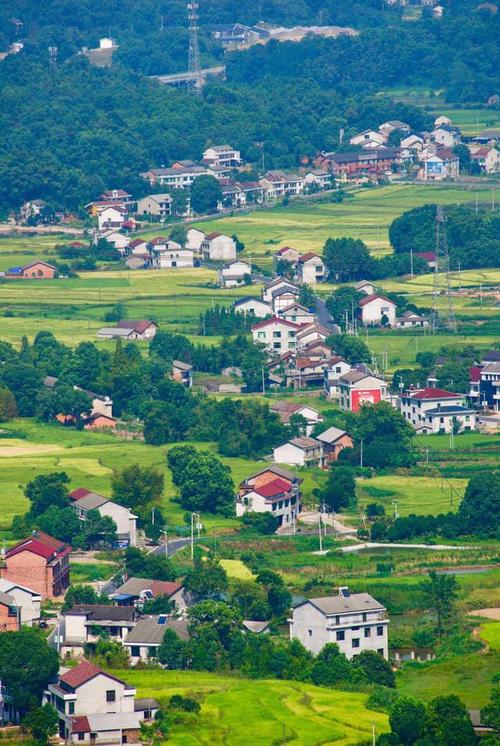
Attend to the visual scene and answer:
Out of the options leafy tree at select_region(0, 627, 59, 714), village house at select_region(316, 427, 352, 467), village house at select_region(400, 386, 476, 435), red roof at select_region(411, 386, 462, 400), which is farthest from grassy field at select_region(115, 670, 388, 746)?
red roof at select_region(411, 386, 462, 400)

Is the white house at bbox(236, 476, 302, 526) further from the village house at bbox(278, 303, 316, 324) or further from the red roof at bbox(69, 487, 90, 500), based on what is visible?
the village house at bbox(278, 303, 316, 324)

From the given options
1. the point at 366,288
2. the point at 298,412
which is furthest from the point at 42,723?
the point at 366,288

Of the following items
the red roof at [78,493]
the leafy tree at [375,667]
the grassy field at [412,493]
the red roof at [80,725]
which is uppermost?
the red roof at [78,493]

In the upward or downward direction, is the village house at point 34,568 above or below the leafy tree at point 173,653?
above

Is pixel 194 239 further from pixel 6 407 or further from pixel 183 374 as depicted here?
pixel 6 407

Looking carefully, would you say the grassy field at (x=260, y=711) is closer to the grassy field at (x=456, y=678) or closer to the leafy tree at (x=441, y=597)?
the grassy field at (x=456, y=678)

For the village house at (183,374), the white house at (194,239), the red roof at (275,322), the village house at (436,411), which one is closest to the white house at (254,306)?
the red roof at (275,322)

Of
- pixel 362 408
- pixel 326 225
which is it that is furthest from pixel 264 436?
pixel 326 225
